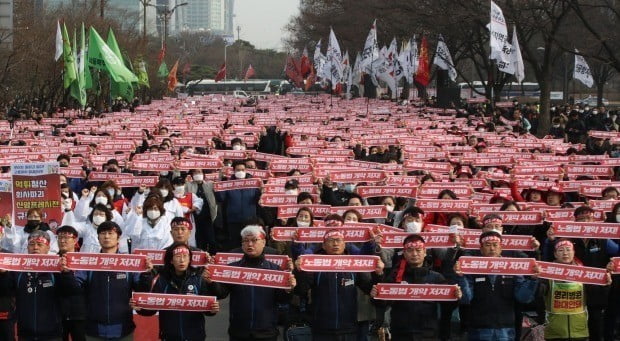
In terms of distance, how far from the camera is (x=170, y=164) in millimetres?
16141

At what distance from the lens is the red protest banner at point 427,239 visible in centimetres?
940

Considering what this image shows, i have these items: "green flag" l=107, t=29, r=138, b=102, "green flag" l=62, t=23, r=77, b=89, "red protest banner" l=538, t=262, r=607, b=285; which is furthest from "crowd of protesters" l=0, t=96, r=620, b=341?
"green flag" l=107, t=29, r=138, b=102

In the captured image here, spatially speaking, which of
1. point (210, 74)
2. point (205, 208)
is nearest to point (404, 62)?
point (205, 208)

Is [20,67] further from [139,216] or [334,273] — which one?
→ [334,273]

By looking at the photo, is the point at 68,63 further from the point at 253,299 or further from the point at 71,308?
the point at 253,299

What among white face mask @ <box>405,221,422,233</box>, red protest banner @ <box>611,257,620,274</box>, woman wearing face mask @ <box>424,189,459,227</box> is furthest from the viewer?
woman wearing face mask @ <box>424,189,459,227</box>

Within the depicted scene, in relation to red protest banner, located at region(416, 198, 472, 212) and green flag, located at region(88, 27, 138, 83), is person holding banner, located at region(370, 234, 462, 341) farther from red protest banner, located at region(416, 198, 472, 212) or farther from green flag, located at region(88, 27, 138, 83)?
green flag, located at region(88, 27, 138, 83)

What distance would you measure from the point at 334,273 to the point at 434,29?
35009 mm

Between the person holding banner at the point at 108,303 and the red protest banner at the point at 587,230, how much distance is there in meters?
3.54

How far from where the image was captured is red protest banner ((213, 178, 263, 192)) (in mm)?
14508

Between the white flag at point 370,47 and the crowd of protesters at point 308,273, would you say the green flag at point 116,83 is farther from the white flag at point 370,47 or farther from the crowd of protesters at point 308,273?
the crowd of protesters at point 308,273

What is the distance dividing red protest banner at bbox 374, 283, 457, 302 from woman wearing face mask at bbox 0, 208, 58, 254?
3.48 meters

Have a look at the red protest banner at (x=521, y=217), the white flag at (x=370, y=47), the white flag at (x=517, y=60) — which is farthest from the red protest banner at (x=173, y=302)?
the white flag at (x=370, y=47)

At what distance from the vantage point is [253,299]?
26.9ft
